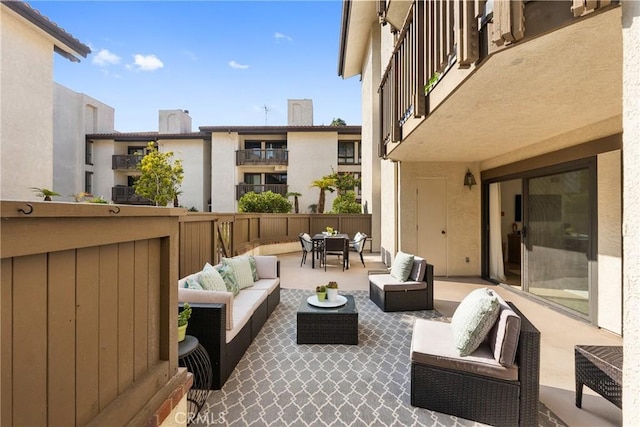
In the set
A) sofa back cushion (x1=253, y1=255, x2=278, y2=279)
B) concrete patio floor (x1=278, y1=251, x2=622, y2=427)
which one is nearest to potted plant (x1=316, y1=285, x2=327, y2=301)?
sofa back cushion (x1=253, y1=255, x2=278, y2=279)

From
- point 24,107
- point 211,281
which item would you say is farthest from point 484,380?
point 24,107

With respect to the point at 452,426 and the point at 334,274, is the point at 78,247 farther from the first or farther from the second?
the point at 334,274

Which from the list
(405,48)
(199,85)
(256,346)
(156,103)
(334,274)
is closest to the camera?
(256,346)

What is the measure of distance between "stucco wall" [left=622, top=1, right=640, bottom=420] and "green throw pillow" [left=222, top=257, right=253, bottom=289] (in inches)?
147

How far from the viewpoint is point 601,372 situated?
208 centimetres

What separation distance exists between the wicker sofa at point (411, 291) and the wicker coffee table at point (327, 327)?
4.03ft

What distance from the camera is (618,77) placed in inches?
97.6

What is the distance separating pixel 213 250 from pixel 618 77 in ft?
20.3

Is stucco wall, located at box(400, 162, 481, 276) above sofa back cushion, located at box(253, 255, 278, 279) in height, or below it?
above

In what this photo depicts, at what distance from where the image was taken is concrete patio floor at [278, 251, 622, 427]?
2287 mm

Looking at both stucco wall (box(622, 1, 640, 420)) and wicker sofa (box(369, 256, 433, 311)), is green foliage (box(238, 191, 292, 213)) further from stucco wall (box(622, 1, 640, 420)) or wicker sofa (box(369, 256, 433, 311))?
stucco wall (box(622, 1, 640, 420))

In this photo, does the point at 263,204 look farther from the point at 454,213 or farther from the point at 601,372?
the point at 601,372

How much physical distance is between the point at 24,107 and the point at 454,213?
1167cm

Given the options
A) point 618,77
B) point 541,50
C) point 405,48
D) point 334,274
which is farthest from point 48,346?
point 334,274
